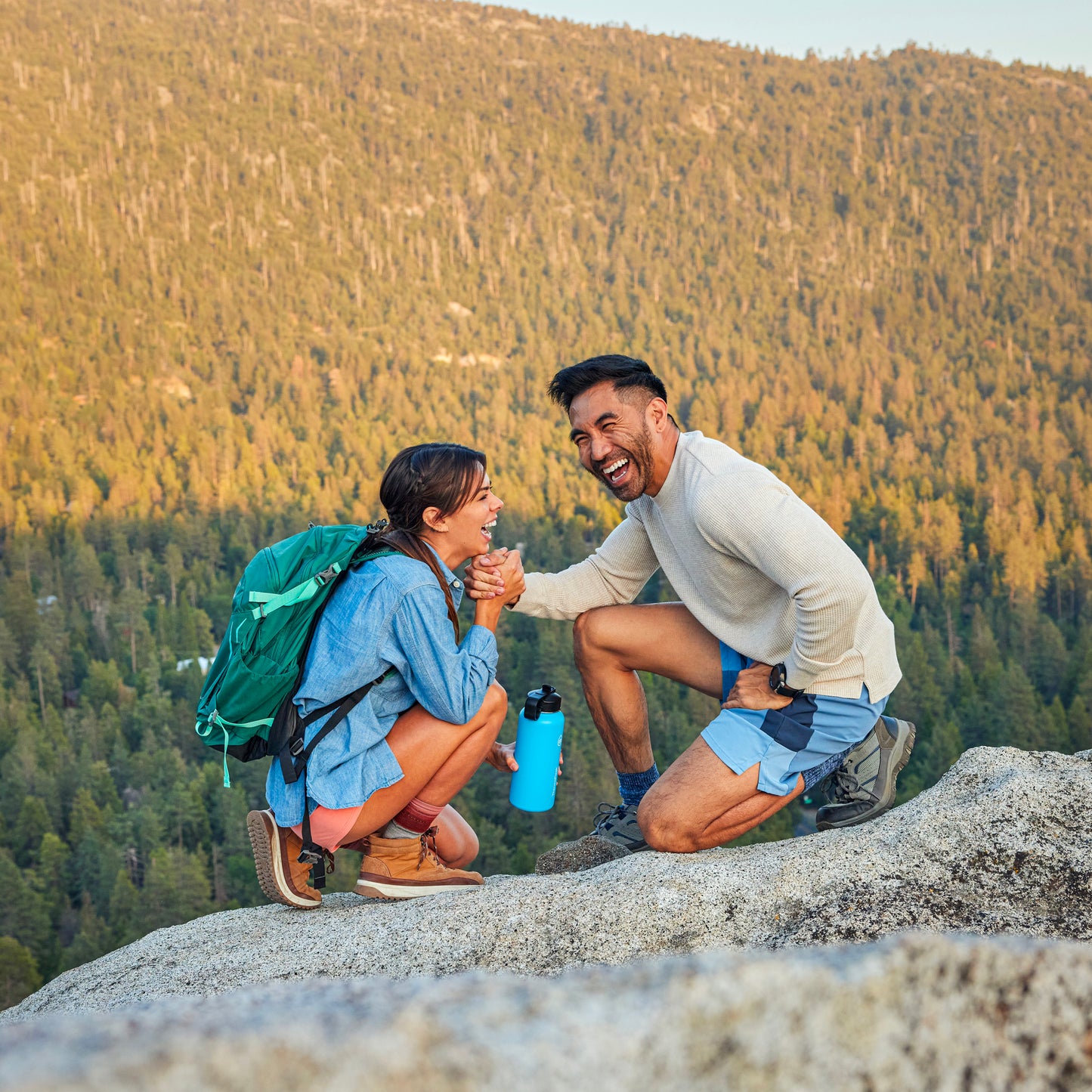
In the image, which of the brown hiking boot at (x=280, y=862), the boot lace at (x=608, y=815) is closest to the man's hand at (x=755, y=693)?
the boot lace at (x=608, y=815)

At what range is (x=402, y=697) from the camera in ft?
11.7

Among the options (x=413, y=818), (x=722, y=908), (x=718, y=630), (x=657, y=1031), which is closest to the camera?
(x=657, y=1031)

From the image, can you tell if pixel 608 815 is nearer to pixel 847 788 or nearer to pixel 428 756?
pixel 847 788

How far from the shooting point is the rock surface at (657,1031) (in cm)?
110

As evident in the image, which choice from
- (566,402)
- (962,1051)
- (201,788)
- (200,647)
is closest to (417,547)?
(566,402)

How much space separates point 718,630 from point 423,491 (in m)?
1.30

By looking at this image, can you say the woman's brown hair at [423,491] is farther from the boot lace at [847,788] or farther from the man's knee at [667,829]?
the boot lace at [847,788]

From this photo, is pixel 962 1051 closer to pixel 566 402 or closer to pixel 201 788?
pixel 566 402

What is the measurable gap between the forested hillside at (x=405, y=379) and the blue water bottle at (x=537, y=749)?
91.3 ft

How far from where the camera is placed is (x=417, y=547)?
3.53 meters

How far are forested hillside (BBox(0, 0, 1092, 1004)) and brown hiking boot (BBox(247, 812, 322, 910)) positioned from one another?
92.5 ft

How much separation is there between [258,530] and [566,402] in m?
81.9

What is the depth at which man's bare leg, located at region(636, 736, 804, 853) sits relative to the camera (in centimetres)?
370

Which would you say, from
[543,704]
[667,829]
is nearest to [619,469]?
[543,704]
